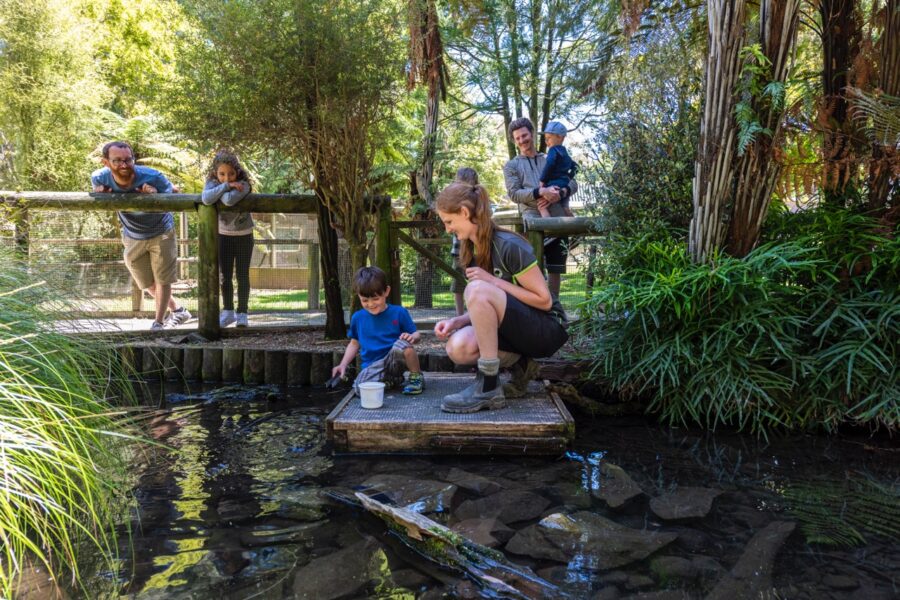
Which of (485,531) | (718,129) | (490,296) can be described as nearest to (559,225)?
(718,129)

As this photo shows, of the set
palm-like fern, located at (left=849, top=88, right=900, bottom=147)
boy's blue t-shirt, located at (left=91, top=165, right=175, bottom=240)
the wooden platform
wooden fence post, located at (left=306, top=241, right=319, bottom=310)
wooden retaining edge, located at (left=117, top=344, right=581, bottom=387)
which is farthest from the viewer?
wooden fence post, located at (left=306, top=241, right=319, bottom=310)

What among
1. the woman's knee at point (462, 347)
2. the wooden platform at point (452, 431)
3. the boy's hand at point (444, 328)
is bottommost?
the wooden platform at point (452, 431)

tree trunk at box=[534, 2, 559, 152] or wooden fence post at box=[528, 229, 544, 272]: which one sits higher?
tree trunk at box=[534, 2, 559, 152]

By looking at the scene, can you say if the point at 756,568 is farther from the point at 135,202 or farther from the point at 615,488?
the point at 135,202

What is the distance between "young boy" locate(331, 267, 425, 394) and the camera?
3.83 m

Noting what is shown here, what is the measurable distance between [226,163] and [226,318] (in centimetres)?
134

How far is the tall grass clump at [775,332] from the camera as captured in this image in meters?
3.52

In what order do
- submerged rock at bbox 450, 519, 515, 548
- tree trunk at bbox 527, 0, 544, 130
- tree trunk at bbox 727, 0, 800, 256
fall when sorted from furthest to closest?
tree trunk at bbox 527, 0, 544, 130, tree trunk at bbox 727, 0, 800, 256, submerged rock at bbox 450, 519, 515, 548

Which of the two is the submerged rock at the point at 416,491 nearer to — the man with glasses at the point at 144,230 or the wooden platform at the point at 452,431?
the wooden platform at the point at 452,431

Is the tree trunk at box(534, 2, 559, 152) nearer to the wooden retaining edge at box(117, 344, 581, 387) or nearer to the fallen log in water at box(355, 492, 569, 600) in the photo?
the wooden retaining edge at box(117, 344, 581, 387)

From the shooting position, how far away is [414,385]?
12.6ft

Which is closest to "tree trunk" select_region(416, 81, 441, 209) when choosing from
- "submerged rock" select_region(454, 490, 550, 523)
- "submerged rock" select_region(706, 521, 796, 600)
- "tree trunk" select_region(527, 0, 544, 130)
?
"tree trunk" select_region(527, 0, 544, 130)

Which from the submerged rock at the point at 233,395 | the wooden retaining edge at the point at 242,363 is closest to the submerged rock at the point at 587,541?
the submerged rock at the point at 233,395

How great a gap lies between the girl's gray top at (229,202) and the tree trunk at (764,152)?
3765 millimetres
